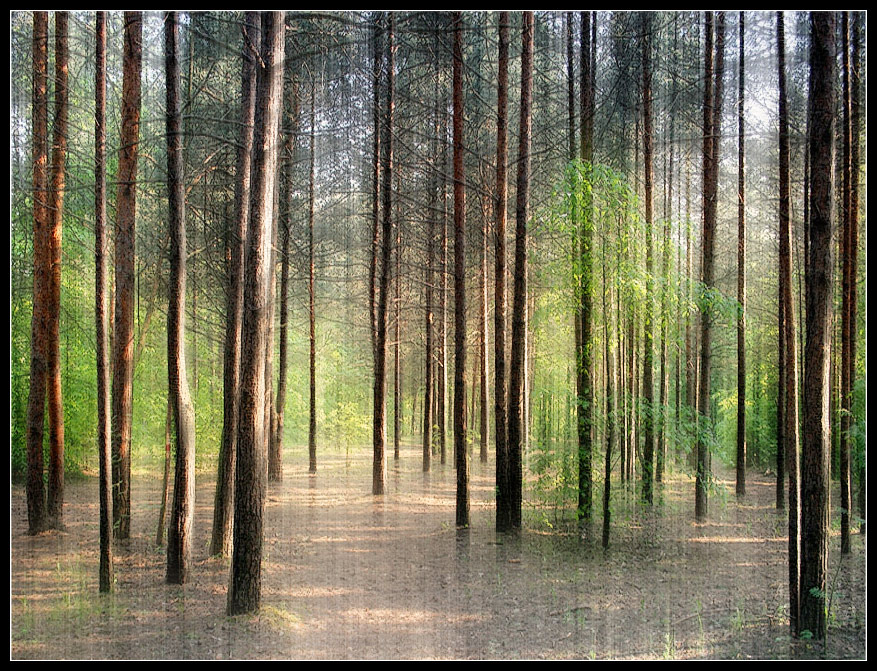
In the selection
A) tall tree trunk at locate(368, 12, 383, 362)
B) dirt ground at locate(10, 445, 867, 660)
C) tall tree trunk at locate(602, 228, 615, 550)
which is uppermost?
tall tree trunk at locate(368, 12, 383, 362)

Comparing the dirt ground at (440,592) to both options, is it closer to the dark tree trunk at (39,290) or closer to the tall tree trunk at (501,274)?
the dark tree trunk at (39,290)

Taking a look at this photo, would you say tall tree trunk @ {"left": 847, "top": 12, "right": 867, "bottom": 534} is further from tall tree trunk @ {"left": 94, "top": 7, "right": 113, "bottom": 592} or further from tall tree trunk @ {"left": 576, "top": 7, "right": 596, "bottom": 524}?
tall tree trunk @ {"left": 94, "top": 7, "right": 113, "bottom": 592}

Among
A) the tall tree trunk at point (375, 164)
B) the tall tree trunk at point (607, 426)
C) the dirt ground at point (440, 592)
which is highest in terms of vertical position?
the tall tree trunk at point (375, 164)

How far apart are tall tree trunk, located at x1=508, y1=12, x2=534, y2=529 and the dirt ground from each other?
69cm

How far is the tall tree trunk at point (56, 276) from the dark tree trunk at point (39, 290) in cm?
8

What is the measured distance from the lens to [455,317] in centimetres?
841

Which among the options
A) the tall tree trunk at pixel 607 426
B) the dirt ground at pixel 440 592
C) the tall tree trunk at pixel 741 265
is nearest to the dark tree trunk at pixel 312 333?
the dirt ground at pixel 440 592

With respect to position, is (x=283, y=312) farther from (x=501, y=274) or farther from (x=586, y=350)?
(x=586, y=350)

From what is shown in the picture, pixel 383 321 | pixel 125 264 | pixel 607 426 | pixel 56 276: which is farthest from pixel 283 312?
pixel 607 426

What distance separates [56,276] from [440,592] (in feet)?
20.1

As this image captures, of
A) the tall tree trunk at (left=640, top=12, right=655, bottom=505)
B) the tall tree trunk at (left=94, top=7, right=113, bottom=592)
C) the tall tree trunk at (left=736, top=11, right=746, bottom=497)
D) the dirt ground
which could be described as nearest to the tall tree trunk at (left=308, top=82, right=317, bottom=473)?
the dirt ground

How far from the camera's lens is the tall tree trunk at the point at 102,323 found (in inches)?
216

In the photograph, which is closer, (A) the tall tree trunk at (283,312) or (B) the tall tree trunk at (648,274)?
(B) the tall tree trunk at (648,274)

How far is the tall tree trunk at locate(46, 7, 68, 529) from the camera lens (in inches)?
271
